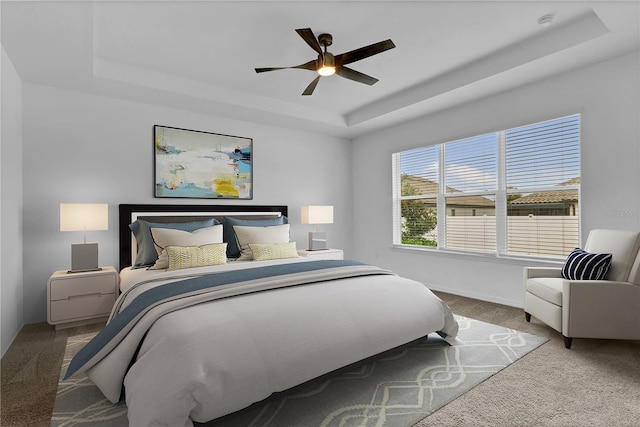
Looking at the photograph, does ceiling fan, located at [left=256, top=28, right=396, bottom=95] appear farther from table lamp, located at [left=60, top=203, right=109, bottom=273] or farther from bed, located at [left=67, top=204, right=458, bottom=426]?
table lamp, located at [left=60, top=203, right=109, bottom=273]

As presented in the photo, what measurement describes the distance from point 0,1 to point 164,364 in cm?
257

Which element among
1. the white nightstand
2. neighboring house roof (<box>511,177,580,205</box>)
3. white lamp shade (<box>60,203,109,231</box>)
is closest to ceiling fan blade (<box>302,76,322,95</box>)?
the white nightstand

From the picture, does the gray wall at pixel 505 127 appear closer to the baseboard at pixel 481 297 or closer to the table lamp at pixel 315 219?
the baseboard at pixel 481 297

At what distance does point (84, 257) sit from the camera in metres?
3.41

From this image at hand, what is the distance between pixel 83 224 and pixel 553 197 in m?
4.90

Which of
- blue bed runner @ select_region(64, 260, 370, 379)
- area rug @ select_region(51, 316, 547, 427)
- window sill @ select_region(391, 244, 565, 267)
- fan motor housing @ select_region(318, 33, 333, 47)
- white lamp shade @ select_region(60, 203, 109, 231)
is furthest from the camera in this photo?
window sill @ select_region(391, 244, 565, 267)

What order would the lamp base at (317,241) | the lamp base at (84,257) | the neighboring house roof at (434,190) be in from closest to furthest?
the lamp base at (84,257) < the neighboring house roof at (434,190) < the lamp base at (317,241)

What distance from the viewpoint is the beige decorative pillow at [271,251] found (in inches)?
146

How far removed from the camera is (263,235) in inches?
156

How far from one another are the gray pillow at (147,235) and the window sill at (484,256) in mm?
2972

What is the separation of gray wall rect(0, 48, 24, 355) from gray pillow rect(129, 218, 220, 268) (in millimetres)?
976

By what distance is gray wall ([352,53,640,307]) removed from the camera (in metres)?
3.11

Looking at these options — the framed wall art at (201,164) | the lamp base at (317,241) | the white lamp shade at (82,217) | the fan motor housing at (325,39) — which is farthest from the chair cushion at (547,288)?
the white lamp shade at (82,217)

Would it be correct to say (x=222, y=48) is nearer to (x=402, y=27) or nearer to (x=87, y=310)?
(x=402, y=27)
